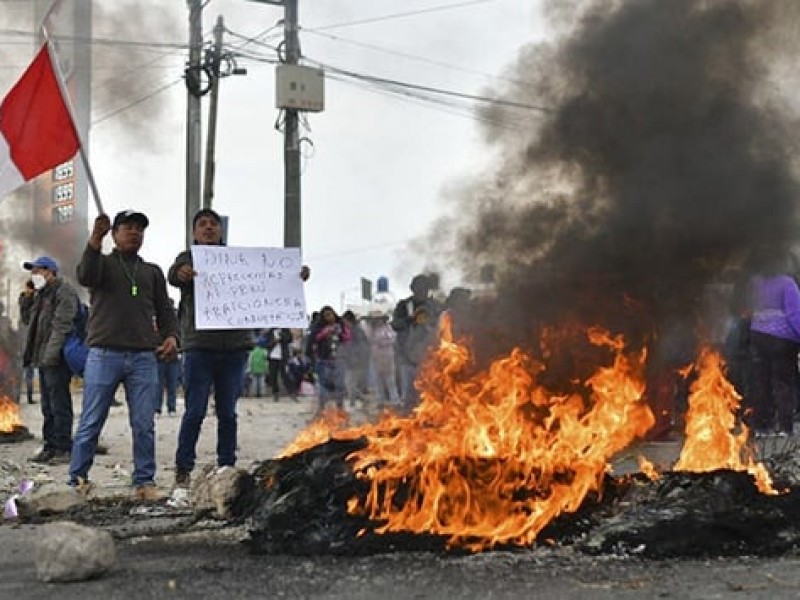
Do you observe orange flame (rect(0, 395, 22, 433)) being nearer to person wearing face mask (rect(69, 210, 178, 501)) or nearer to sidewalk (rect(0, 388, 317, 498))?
sidewalk (rect(0, 388, 317, 498))

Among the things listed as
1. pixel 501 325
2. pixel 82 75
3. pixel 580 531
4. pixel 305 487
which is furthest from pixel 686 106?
pixel 82 75

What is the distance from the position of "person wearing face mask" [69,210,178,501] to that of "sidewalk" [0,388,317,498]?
0.52 metres

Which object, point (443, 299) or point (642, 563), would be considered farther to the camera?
point (443, 299)

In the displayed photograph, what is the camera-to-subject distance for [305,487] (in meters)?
5.06

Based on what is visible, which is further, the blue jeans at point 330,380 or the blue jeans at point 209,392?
the blue jeans at point 330,380

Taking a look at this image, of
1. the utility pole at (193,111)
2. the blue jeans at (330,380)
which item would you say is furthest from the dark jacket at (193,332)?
the utility pole at (193,111)

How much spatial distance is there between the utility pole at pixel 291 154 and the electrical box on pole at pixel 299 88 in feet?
1.13

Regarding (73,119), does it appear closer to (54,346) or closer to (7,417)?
(54,346)

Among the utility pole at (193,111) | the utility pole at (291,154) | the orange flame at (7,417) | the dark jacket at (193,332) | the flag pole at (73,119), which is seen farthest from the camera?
the utility pole at (193,111)

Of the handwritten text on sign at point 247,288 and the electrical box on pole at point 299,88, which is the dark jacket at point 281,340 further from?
the handwritten text on sign at point 247,288

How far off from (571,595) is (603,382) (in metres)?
1.83

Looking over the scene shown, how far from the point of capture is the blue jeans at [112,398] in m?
6.50

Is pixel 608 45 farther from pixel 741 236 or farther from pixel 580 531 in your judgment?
pixel 580 531

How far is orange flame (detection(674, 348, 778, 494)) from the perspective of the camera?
546cm
